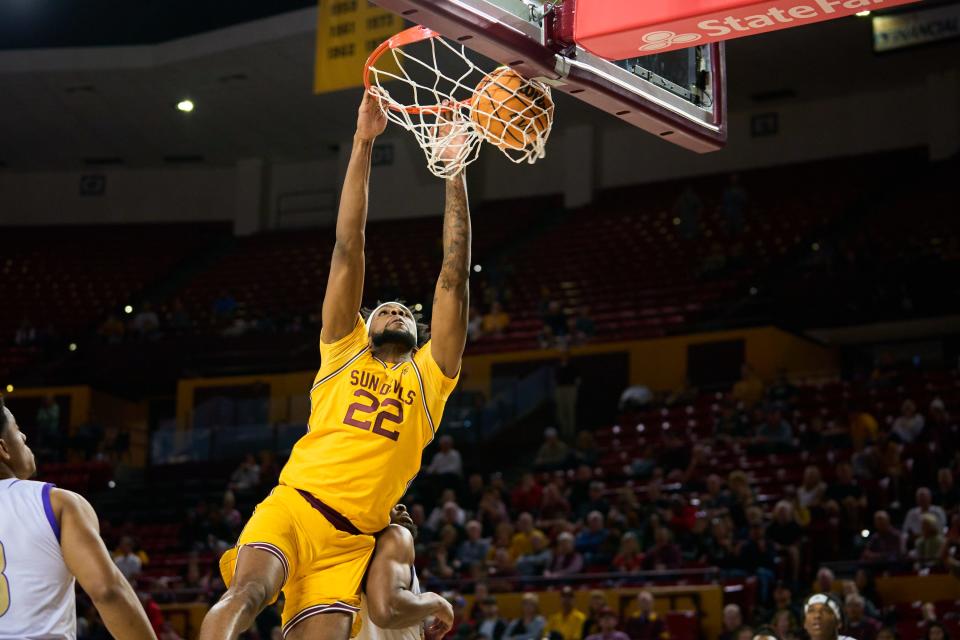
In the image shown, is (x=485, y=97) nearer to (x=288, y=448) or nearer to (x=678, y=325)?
(x=288, y=448)

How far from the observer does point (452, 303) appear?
596cm

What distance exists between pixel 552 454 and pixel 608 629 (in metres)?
6.20

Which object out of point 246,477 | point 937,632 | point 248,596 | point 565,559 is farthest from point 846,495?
point 248,596

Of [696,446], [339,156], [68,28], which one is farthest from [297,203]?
[696,446]

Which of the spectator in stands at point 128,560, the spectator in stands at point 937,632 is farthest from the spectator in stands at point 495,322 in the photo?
the spectator in stands at point 937,632

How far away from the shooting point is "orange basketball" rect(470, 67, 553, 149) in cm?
568

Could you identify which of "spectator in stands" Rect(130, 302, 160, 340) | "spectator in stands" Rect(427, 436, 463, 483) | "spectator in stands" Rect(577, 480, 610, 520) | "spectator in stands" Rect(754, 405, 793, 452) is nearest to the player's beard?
"spectator in stands" Rect(577, 480, 610, 520)

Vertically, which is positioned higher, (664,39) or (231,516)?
(664,39)

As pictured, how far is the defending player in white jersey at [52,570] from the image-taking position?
377 cm

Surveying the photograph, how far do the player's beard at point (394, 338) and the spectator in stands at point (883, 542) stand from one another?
784 cm

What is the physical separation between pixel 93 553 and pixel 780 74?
21.8m

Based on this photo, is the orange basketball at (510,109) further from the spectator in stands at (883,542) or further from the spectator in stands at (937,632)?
the spectator in stands at (883,542)

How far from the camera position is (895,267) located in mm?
19250

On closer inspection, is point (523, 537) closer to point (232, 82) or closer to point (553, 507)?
point (553, 507)
